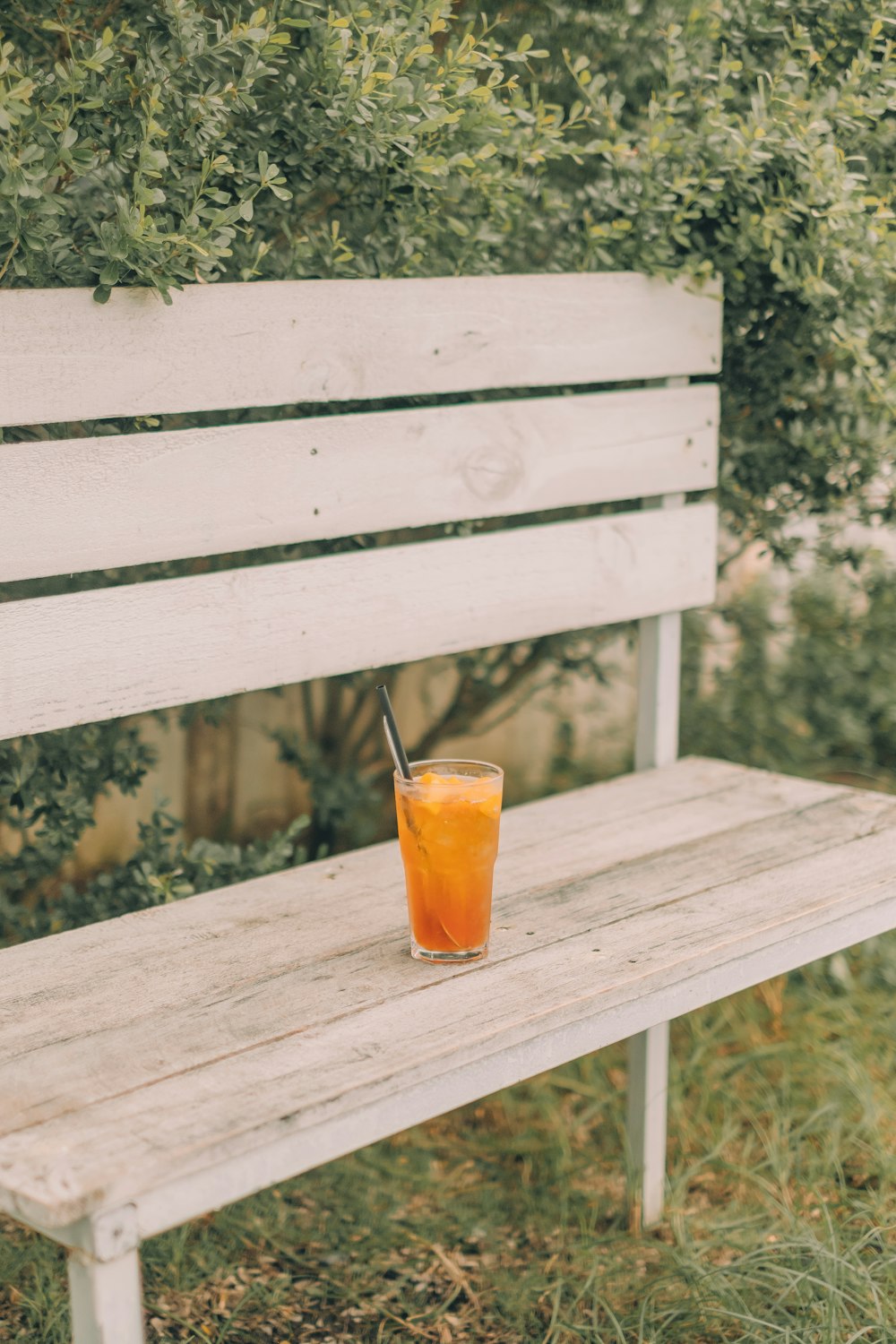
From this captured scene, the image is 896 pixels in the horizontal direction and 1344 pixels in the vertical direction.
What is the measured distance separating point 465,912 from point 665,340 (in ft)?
3.39

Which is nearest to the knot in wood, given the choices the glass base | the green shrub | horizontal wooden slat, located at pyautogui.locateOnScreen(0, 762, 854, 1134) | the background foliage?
the background foliage

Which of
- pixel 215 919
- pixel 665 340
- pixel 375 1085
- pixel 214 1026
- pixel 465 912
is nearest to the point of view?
pixel 375 1085

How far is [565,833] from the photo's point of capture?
1.86 metres

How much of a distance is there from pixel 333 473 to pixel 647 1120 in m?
1.02

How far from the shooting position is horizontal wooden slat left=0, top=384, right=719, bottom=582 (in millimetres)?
1558

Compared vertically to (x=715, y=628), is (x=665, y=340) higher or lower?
higher

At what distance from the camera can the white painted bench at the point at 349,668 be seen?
1170mm

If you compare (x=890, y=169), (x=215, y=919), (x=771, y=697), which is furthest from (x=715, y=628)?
(x=215, y=919)

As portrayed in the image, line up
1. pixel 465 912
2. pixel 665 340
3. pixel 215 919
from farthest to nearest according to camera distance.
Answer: pixel 665 340 < pixel 215 919 < pixel 465 912

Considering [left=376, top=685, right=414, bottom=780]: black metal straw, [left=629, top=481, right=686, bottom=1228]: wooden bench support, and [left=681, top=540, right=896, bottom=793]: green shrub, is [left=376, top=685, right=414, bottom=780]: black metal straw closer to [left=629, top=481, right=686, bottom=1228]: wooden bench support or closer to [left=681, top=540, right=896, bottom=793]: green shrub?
[left=629, top=481, right=686, bottom=1228]: wooden bench support

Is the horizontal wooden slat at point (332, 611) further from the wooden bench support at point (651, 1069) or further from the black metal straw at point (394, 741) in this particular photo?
the black metal straw at point (394, 741)

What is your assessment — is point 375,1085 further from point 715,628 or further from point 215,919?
point 715,628

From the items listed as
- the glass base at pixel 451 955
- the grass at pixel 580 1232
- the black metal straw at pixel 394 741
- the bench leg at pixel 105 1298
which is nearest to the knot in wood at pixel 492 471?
the black metal straw at pixel 394 741

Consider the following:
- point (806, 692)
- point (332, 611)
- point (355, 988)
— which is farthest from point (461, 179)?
point (806, 692)
